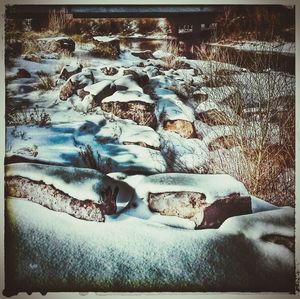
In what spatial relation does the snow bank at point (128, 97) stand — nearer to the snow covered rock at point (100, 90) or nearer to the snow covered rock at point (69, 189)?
the snow covered rock at point (100, 90)

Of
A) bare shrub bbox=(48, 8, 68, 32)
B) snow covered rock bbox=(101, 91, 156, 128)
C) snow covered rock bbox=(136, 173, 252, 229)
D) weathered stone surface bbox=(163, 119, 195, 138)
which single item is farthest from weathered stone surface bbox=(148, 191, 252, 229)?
bare shrub bbox=(48, 8, 68, 32)

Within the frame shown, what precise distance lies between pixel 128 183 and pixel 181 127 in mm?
503

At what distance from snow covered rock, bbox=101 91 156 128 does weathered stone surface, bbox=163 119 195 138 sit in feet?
0.34

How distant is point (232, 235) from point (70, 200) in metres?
1.04

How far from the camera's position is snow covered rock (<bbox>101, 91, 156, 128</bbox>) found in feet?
8.54

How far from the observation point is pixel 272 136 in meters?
2.59

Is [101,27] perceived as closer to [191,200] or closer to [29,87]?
[29,87]

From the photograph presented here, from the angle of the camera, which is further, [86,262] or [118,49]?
[118,49]

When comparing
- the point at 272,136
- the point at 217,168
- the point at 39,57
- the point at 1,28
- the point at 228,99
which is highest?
the point at 1,28

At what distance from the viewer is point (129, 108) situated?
8.54ft

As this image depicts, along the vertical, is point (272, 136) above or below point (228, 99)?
below

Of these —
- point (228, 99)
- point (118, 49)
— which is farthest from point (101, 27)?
point (228, 99)

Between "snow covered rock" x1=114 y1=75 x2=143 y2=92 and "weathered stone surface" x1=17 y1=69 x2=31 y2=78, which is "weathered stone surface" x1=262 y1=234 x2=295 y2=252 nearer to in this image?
"snow covered rock" x1=114 y1=75 x2=143 y2=92

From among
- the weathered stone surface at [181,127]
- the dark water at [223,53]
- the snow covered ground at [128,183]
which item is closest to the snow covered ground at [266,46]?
the dark water at [223,53]
